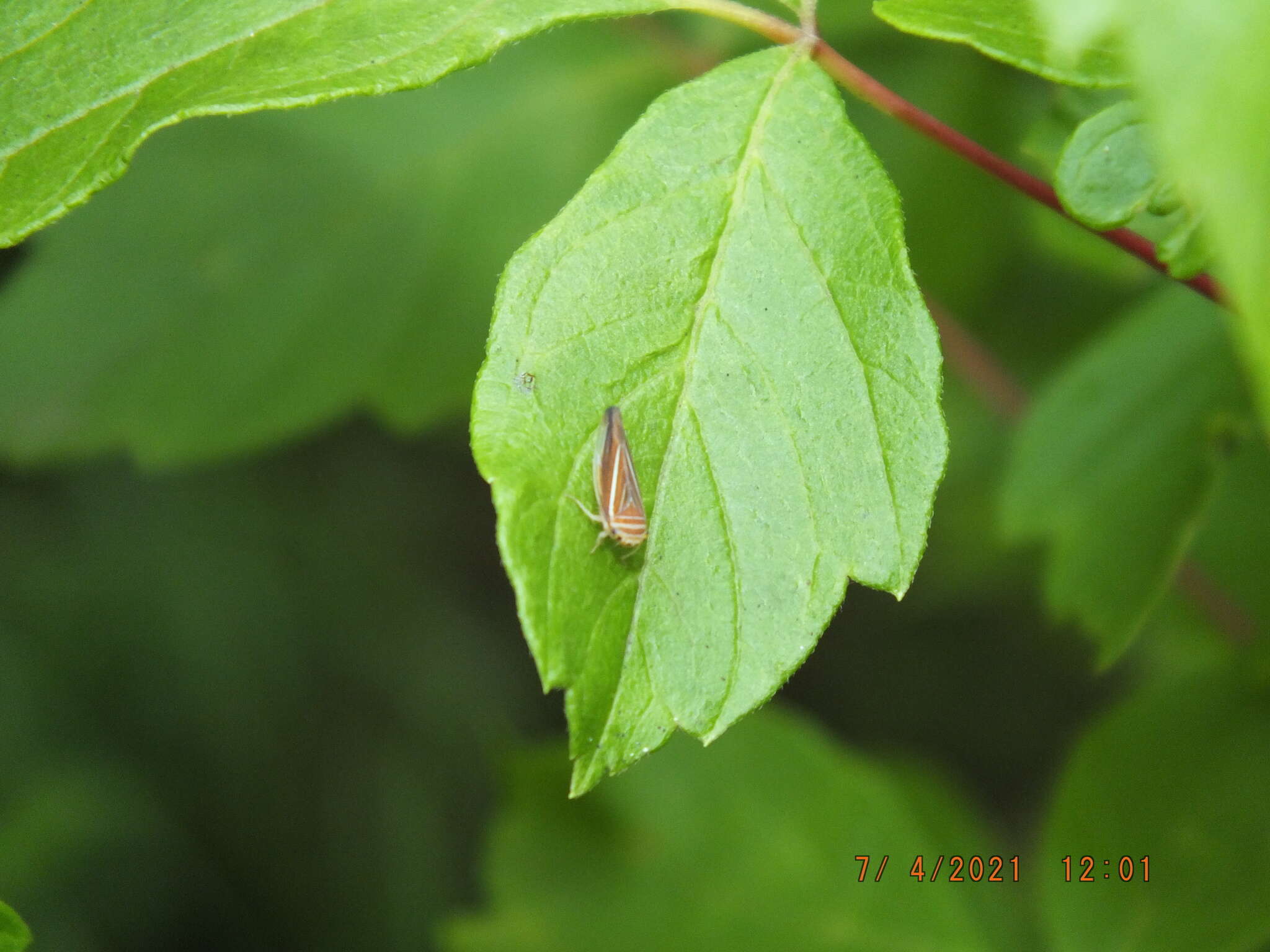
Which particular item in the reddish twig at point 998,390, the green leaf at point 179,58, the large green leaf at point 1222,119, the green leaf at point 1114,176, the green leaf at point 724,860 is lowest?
the green leaf at point 724,860

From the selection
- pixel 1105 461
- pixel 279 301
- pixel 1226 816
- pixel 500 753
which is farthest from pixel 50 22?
pixel 1226 816

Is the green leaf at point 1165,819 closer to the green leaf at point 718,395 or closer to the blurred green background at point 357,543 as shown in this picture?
the blurred green background at point 357,543

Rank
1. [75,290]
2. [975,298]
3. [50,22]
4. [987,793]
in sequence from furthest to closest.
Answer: [987,793]
[975,298]
[75,290]
[50,22]

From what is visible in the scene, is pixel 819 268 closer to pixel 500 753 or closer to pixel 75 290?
pixel 500 753

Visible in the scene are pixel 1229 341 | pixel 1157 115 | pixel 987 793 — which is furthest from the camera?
pixel 987 793

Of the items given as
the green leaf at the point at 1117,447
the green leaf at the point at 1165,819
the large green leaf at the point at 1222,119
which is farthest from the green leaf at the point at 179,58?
the green leaf at the point at 1165,819
